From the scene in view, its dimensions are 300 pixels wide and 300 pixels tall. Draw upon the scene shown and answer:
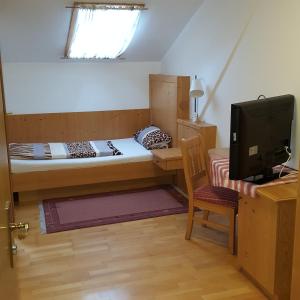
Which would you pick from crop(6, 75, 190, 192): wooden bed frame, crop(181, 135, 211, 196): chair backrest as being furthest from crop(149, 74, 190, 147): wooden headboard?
crop(181, 135, 211, 196): chair backrest

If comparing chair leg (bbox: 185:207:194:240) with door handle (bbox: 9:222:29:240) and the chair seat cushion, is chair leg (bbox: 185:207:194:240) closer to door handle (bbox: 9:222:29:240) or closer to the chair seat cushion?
the chair seat cushion

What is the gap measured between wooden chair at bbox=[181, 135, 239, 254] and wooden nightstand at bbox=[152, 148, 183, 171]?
0.65m

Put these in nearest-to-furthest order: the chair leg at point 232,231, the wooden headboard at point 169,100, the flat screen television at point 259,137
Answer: the flat screen television at point 259,137
the chair leg at point 232,231
the wooden headboard at point 169,100

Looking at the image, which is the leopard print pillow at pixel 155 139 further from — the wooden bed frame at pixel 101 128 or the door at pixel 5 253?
the door at pixel 5 253

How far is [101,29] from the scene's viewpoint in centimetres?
436

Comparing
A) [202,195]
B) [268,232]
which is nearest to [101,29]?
[202,195]

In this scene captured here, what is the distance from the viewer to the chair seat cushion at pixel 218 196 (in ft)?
10.00

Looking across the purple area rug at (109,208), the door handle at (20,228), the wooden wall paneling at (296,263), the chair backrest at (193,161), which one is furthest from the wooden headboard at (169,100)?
the door handle at (20,228)

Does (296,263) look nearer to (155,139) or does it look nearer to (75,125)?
(155,139)

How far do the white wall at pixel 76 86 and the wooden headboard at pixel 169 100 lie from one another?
22 cm

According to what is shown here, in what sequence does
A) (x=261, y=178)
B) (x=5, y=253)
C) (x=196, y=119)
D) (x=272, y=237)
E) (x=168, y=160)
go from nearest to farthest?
1. (x=5, y=253)
2. (x=272, y=237)
3. (x=261, y=178)
4. (x=168, y=160)
5. (x=196, y=119)

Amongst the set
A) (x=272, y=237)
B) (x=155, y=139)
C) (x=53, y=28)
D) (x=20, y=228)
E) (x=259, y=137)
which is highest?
(x=53, y=28)

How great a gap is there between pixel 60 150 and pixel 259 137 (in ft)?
8.57

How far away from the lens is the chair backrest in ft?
10.4
